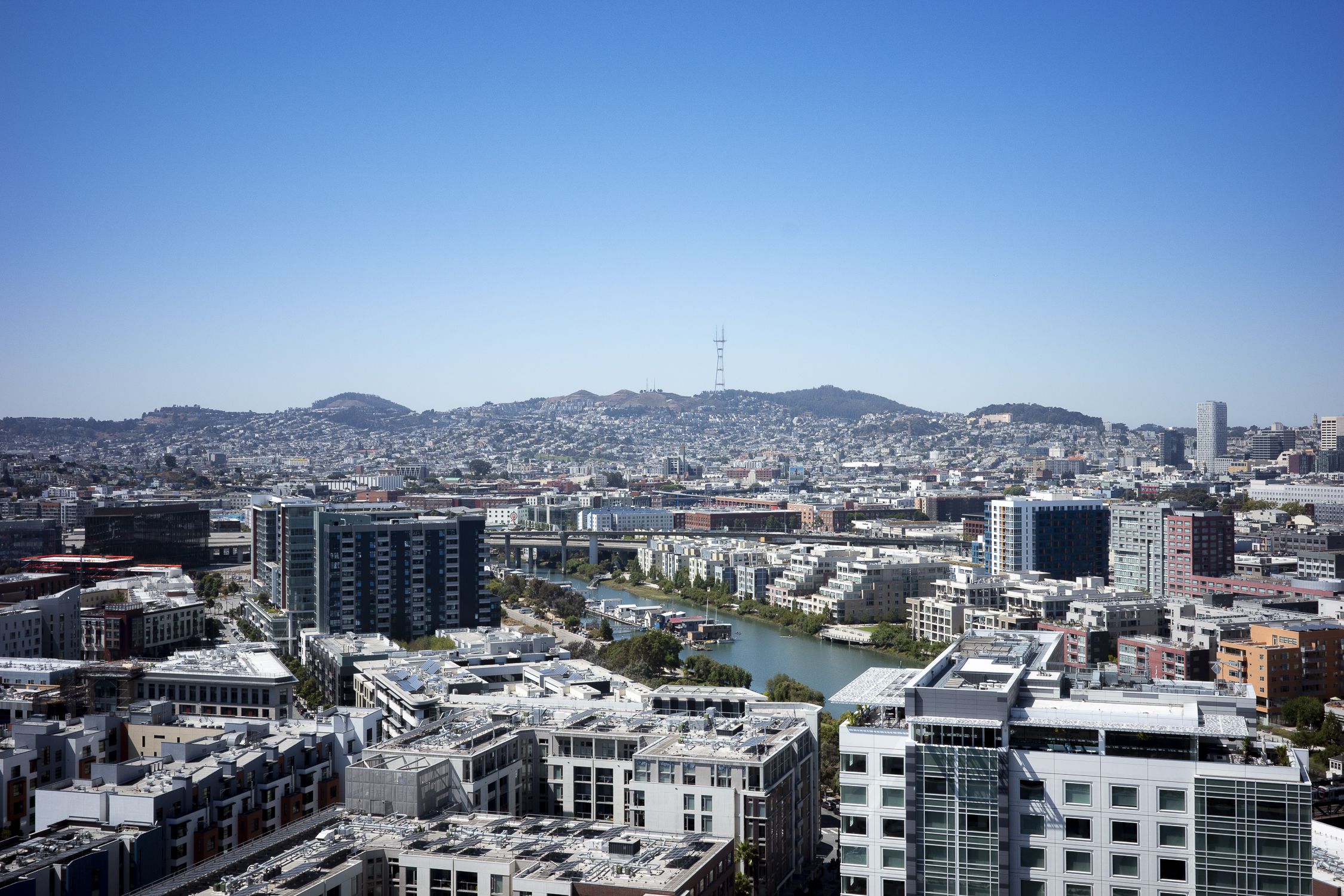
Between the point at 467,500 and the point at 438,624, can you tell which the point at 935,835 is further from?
the point at 467,500

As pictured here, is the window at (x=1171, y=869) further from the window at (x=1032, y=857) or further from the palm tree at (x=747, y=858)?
the palm tree at (x=747, y=858)

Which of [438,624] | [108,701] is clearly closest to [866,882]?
[108,701]

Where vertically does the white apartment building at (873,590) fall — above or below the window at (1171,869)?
below

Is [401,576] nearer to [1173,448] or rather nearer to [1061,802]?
[1061,802]

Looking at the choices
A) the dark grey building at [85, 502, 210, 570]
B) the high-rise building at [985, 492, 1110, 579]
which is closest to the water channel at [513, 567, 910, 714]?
the high-rise building at [985, 492, 1110, 579]

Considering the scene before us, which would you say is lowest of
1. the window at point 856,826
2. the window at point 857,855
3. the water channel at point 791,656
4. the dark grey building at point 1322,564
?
the water channel at point 791,656

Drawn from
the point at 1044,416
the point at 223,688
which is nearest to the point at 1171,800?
the point at 223,688

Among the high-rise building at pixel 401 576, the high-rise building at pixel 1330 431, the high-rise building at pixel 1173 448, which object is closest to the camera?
the high-rise building at pixel 401 576

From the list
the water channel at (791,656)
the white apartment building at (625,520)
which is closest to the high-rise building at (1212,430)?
the white apartment building at (625,520)

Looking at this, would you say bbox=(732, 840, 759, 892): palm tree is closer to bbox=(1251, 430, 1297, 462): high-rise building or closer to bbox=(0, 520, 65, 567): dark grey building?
bbox=(0, 520, 65, 567): dark grey building
